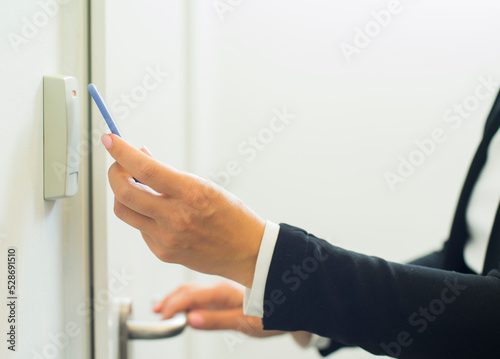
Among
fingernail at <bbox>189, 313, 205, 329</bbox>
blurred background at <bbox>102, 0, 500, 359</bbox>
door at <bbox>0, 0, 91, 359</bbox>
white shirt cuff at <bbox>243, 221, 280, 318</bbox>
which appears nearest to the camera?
door at <bbox>0, 0, 91, 359</bbox>

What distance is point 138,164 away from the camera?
327mm

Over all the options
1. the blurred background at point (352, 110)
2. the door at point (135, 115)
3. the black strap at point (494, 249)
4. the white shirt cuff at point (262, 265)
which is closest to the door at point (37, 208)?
the door at point (135, 115)

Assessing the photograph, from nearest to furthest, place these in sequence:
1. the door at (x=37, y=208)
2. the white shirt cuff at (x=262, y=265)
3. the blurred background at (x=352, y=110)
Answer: the door at (x=37, y=208)
the white shirt cuff at (x=262, y=265)
the blurred background at (x=352, y=110)

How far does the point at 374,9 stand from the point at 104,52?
89 centimetres

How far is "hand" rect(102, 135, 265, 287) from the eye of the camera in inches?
13.1

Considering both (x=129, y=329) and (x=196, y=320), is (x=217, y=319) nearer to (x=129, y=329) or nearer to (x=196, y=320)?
(x=196, y=320)

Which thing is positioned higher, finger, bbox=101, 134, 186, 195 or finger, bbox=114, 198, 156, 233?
finger, bbox=101, 134, 186, 195

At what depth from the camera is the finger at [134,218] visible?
36 cm

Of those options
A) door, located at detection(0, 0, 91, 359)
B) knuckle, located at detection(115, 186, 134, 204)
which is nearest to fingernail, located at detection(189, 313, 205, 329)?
door, located at detection(0, 0, 91, 359)

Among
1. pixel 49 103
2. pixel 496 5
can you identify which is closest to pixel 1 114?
pixel 49 103

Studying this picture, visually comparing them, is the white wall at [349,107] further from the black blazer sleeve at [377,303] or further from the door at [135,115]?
the black blazer sleeve at [377,303]

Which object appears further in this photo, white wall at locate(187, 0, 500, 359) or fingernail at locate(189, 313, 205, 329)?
white wall at locate(187, 0, 500, 359)

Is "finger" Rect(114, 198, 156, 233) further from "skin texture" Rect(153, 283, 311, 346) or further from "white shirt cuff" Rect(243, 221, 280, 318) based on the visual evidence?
"skin texture" Rect(153, 283, 311, 346)

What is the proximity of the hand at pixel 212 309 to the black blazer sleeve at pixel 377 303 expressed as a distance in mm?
191
